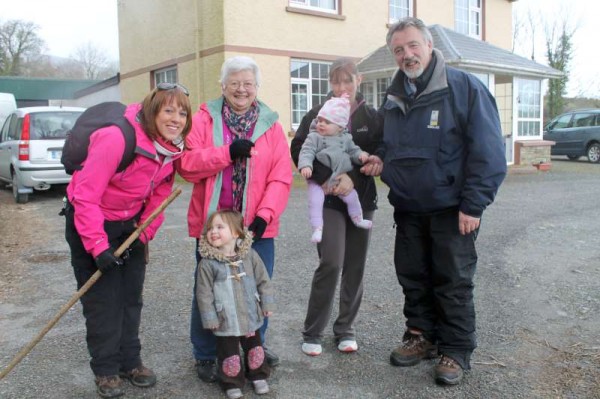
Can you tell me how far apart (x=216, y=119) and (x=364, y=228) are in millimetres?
1235

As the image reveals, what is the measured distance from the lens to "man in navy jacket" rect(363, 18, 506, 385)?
128 inches

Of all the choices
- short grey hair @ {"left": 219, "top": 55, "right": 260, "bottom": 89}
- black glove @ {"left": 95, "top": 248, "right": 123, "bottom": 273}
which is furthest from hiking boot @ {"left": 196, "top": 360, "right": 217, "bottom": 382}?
short grey hair @ {"left": 219, "top": 55, "right": 260, "bottom": 89}

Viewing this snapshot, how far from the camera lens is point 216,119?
10.8 feet

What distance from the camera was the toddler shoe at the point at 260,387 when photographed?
316cm

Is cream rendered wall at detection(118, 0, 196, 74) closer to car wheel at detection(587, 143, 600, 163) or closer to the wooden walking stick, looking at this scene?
the wooden walking stick

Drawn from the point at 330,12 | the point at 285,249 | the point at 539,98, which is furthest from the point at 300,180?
the point at 539,98

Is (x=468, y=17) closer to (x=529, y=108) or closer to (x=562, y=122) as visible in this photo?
(x=529, y=108)

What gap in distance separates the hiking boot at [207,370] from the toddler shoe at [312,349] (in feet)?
2.11

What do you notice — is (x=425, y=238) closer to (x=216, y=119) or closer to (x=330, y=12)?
(x=216, y=119)

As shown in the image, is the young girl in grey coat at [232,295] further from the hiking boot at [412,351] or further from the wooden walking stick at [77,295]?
the hiking boot at [412,351]

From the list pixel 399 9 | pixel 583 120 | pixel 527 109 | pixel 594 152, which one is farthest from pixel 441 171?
pixel 583 120

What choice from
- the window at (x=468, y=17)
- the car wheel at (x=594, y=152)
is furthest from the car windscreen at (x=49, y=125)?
the car wheel at (x=594, y=152)

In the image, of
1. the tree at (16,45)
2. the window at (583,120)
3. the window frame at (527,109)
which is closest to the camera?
the window frame at (527,109)

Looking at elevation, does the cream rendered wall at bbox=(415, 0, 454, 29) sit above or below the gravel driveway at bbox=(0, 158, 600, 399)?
above
